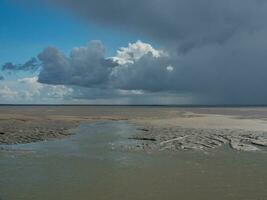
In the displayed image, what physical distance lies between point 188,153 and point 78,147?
8143 millimetres

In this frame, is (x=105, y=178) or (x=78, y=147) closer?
(x=105, y=178)

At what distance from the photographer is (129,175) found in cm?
1712

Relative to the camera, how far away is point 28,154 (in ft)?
75.6

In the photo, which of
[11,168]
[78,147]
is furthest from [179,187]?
[78,147]

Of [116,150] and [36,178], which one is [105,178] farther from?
[116,150]

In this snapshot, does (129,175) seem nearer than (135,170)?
Yes

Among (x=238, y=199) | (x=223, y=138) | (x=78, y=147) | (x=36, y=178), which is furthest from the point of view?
(x=223, y=138)

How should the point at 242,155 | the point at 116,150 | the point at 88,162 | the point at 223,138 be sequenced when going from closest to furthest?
1. the point at 88,162
2. the point at 242,155
3. the point at 116,150
4. the point at 223,138

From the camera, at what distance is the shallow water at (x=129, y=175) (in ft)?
45.8

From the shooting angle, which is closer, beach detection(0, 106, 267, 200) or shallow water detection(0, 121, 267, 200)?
shallow water detection(0, 121, 267, 200)

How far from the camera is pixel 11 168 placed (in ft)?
60.5

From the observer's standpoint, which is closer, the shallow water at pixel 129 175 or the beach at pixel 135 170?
the shallow water at pixel 129 175

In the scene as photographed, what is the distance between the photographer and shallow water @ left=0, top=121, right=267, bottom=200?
13945mm

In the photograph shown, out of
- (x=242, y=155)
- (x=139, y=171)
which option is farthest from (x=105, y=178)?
(x=242, y=155)
